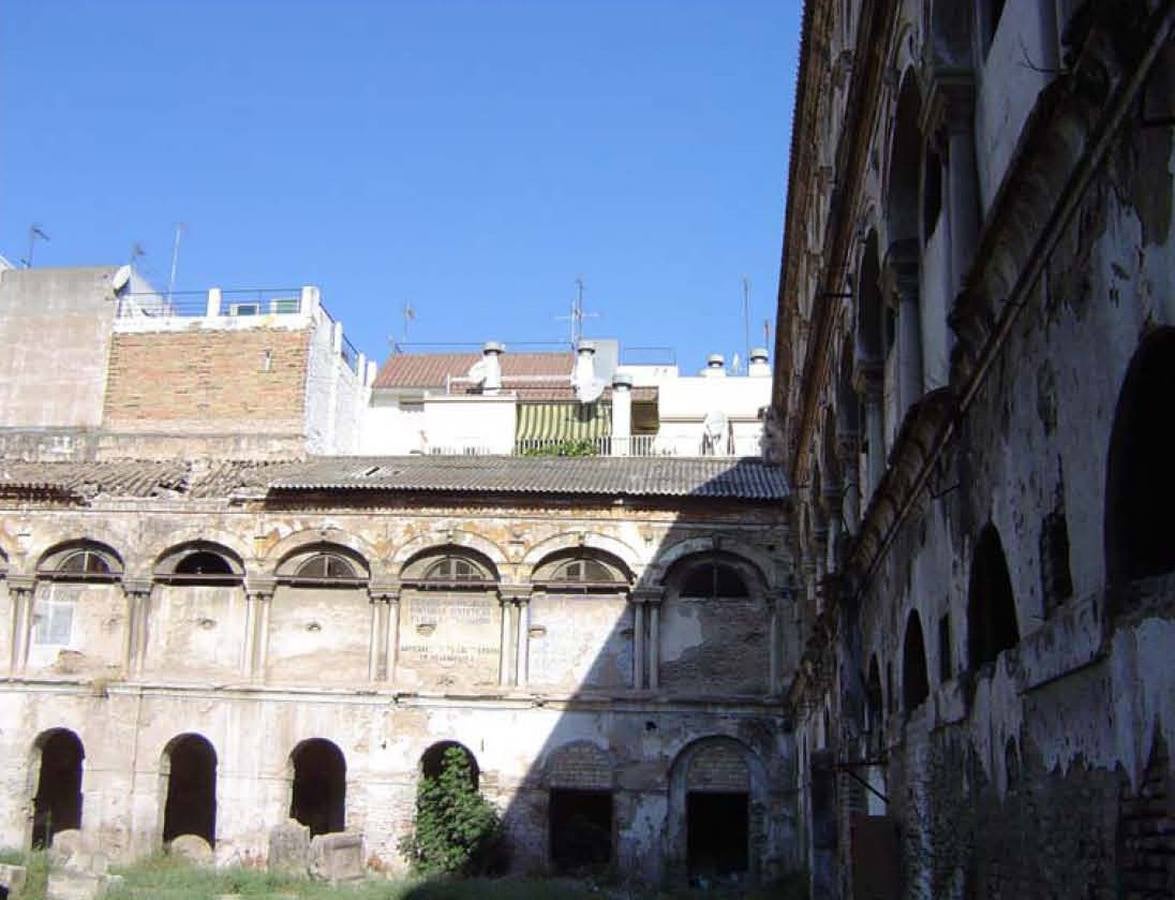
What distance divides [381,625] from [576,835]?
574 centimetres

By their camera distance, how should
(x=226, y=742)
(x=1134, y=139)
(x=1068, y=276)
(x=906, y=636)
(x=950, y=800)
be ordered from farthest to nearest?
(x=226, y=742)
(x=906, y=636)
(x=950, y=800)
(x=1068, y=276)
(x=1134, y=139)

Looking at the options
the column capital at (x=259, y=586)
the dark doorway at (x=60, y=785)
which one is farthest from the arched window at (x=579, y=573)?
the dark doorway at (x=60, y=785)

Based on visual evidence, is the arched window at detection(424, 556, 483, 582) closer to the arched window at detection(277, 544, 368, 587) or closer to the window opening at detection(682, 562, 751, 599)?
the arched window at detection(277, 544, 368, 587)

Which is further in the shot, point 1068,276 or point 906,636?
point 906,636

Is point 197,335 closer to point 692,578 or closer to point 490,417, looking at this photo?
point 490,417

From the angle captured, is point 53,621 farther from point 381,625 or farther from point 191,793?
point 381,625

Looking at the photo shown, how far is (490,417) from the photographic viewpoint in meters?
38.6

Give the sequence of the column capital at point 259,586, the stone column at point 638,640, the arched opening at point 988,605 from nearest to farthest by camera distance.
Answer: the arched opening at point 988,605 → the stone column at point 638,640 → the column capital at point 259,586

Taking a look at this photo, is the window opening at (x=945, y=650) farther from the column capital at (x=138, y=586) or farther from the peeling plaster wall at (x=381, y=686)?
the column capital at (x=138, y=586)

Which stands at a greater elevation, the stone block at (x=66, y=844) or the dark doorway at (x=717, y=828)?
the dark doorway at (x=717, y=828)

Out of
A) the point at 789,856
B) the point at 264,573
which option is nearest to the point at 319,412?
the point at 264,573

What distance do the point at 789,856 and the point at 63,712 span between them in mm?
14557

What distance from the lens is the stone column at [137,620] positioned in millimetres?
27625

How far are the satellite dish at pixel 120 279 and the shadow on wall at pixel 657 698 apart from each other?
40.6ft
